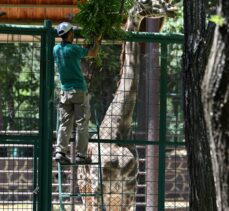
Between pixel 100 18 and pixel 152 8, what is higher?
pixel 152 8

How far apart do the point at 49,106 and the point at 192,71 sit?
2.82 m

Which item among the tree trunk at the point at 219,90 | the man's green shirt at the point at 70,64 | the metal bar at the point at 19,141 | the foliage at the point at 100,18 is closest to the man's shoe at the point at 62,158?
the metal bar at the point at 19,141

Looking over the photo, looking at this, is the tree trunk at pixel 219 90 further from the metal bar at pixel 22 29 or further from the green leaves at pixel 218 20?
the metal bar at pixel 22 29

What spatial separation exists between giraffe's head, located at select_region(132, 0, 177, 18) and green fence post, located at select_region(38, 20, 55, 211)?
207cm

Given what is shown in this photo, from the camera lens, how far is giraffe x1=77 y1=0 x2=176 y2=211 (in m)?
9.52

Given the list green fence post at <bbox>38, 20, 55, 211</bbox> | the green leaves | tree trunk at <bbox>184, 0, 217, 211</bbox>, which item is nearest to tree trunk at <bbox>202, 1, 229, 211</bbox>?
the green leaves

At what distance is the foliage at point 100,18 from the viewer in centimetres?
831

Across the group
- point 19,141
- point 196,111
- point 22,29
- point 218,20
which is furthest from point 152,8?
point 218,20

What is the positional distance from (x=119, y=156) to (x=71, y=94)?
5.60ft

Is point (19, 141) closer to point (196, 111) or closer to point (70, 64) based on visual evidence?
point (70, 64)

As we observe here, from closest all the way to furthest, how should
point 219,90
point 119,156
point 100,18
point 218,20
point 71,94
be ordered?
point 218,20, point 219,90, point 71,94, point 100,18, point 119,156

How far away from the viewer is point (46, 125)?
8.62 meters

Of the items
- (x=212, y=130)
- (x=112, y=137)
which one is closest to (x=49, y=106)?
(x=112, y=137)

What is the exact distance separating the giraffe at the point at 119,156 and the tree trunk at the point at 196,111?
3.23 metres
